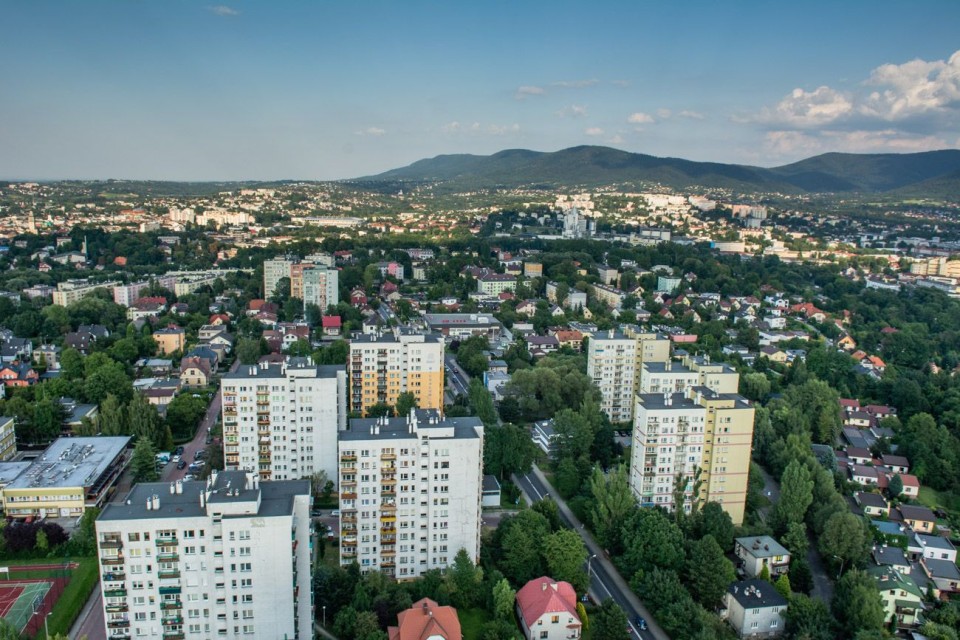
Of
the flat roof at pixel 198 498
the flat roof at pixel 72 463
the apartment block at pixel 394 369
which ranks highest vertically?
the flat roof at pixel 198 498

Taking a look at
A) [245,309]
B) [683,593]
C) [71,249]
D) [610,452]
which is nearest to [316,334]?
[245,309]

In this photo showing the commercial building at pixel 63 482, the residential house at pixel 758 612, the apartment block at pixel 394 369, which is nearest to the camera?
the residential house at pixel 758 612

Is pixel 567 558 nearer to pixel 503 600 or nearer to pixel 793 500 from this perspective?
pixel 503 600

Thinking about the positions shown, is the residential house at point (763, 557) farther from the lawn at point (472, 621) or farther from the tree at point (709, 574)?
the lawn at point (472, 621)

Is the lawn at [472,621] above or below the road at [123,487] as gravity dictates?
below

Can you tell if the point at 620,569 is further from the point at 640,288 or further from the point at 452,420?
the point at 640,288

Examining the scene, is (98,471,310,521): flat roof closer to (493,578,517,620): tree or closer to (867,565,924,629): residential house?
(493,578,517,620): tree

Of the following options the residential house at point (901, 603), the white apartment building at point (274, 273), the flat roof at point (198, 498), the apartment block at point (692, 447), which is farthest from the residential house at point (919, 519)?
the white apartment building at point (274, 273)
